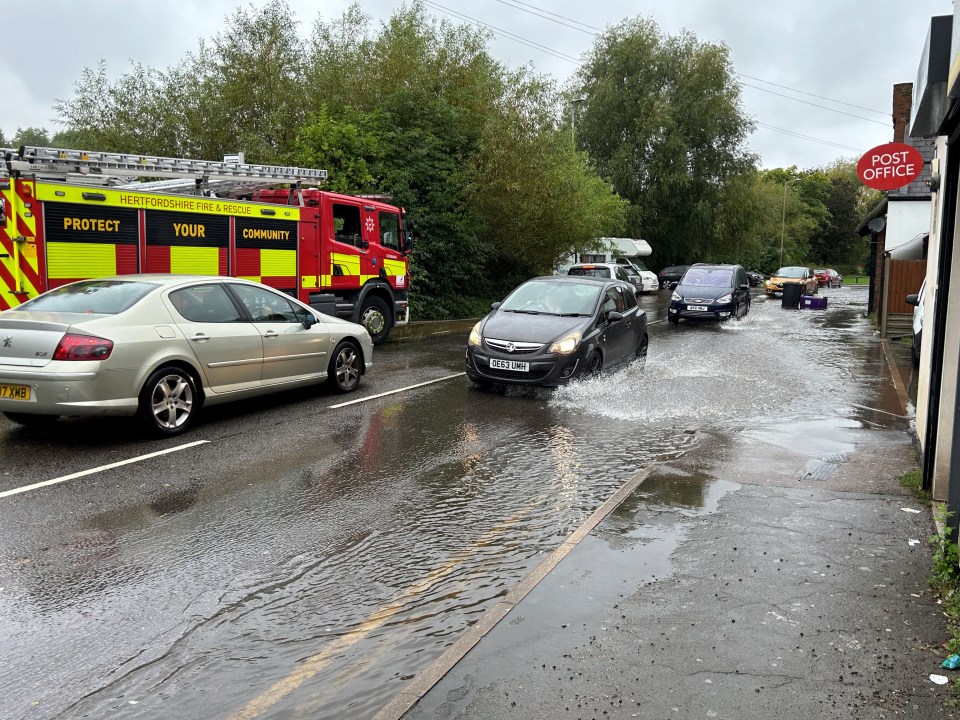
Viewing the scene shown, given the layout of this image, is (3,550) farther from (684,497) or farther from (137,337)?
(684,497)

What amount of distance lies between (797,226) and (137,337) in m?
80.7

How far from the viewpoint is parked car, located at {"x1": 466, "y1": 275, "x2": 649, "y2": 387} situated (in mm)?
10484

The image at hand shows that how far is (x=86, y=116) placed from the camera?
23984mm

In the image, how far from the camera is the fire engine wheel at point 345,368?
10531 millimetres

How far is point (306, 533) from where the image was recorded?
17.8 feet

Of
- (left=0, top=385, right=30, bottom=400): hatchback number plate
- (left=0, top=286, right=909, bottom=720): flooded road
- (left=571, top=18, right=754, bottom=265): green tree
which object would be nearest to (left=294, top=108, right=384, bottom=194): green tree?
(left=0, top=286, right=909, bottom=720): flooded road

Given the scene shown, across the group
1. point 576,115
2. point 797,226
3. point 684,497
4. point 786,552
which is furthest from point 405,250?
point 797,226

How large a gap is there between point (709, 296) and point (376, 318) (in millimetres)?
11170

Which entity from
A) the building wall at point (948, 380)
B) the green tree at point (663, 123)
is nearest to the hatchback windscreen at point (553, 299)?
the building wall at point (948, 380)

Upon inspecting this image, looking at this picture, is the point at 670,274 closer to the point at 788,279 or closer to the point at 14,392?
the point at 788,279

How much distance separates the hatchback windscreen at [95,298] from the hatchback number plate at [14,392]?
978 mm

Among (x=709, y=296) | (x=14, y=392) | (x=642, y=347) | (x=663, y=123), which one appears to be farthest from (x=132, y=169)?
(x=663, y=123)

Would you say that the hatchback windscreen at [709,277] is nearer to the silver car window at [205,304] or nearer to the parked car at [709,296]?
the parked car at [709,296]

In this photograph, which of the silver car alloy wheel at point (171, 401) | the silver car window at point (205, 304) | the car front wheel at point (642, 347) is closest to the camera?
the silver car alloy wheel at point (171, 401)
